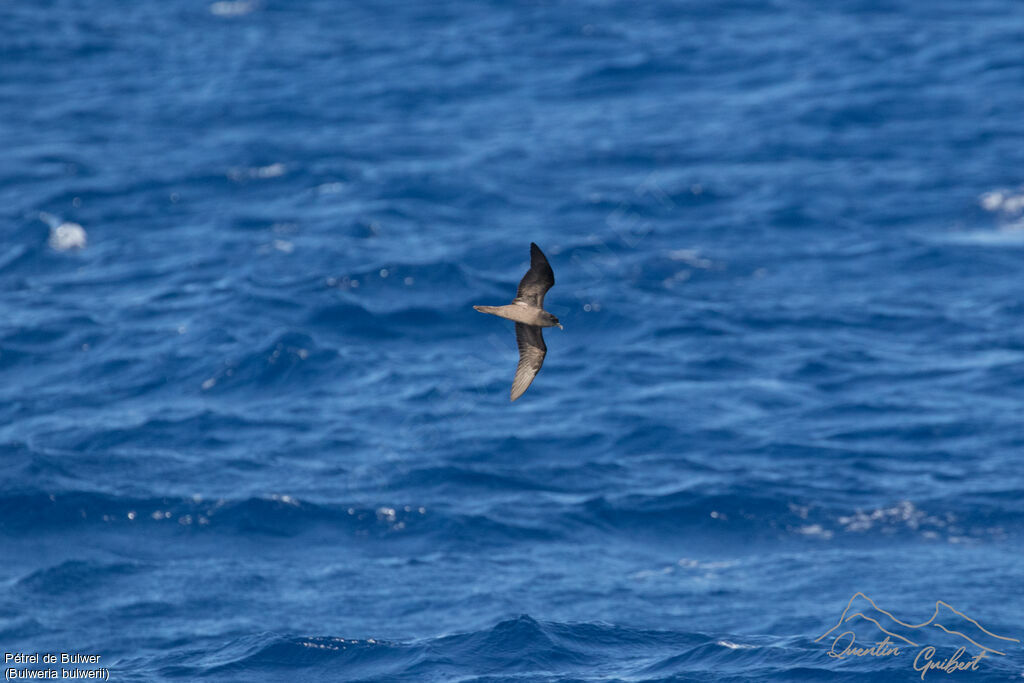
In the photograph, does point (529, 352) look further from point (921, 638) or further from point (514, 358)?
point (514, 358)

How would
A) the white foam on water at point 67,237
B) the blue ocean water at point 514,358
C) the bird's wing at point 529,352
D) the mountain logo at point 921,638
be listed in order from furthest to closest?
the white foam on water at point 67,237 < the blue ocean water at point 514,358 < the mountain logo at point 921,638 < the bird's wing at point 529,352

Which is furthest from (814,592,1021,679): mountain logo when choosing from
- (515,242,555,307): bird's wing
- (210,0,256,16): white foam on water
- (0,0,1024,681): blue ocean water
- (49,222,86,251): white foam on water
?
(210,0,256,16): white foam on water

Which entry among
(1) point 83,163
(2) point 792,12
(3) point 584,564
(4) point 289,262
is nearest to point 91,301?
(4) point 289,262

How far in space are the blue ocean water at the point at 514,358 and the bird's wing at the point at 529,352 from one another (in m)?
8.22

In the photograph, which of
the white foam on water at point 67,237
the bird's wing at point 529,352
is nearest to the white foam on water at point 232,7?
the white foam on water at point 67,237

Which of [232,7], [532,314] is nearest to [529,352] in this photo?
[532,314]

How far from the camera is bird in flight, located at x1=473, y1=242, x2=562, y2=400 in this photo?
15.2 m

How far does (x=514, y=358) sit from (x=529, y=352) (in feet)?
51.9

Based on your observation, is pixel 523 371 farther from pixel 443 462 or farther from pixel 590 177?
pixel 590 177

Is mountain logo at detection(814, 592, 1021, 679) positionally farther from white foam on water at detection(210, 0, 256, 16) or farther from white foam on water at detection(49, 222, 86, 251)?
white foam on water at detection(210, 0, 256, 16)

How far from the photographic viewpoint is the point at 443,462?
2814 centimetres

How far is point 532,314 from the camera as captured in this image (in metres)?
15.3

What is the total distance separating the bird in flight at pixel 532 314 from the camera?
15180 mm

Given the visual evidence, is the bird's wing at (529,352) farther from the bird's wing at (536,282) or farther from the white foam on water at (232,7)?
the white foam on water at (232,7)
